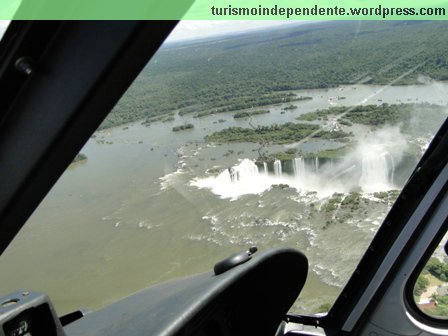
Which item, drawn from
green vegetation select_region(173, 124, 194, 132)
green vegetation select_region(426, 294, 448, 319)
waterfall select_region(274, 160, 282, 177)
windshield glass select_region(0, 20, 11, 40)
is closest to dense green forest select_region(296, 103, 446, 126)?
waterfall select_region(274, 160, 282, 177)

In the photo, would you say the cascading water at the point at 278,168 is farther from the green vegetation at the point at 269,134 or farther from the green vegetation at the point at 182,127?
the green vegetation at the point at 182,127

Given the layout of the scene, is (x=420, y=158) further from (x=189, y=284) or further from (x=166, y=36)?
(x=166, y=36)

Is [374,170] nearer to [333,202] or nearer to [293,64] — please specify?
[333,202]

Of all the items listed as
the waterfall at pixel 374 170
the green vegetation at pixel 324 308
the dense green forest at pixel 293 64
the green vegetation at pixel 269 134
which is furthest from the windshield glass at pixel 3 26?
the green vegetation at pixel 324 308

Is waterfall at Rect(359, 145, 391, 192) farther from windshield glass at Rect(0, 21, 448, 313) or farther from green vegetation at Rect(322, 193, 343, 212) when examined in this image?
green vegetation at Rect(322, 193, 343, 212)

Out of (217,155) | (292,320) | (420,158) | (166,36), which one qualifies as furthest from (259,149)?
(166,36)

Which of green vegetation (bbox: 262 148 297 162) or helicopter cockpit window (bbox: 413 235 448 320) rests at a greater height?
green vegetation (bbox: 262 148 297 162)

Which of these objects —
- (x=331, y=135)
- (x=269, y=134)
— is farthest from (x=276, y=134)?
(x=331, y=135)
